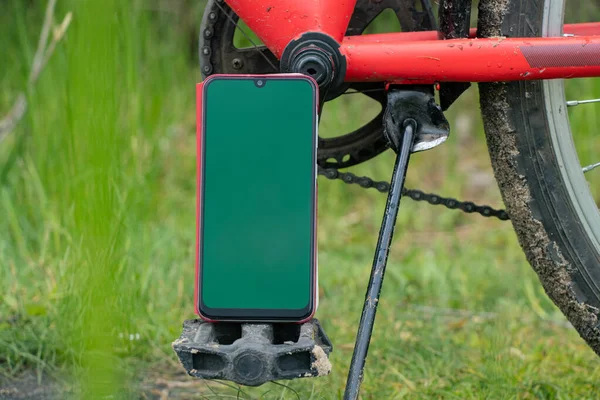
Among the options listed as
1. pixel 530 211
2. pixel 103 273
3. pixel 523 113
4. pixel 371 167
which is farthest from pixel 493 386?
pixel 371 167

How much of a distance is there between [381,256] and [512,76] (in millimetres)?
341

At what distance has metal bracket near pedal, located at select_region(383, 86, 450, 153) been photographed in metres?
1.18

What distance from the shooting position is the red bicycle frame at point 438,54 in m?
1.16

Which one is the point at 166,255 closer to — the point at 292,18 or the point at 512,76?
the point at 292,18

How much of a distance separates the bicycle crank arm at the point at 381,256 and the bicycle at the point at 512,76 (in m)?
0.04

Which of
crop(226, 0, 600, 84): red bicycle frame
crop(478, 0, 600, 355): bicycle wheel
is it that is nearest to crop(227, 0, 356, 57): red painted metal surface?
crop(226, 0, 600, 84): red bicycle frame

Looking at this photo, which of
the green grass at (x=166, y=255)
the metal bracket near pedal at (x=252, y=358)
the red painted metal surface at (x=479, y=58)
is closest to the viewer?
the green grass at (x=166, y=255)

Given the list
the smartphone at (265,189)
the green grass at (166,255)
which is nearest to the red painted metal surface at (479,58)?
the smartphone at (265,189)

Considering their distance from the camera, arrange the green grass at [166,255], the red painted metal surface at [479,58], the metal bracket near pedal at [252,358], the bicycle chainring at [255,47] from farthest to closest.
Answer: the bicycle chainring at [255,47] → the red painted metal surface at [479,58] → the metal bracket near pedal at [252,358] → the green grass at [166,255]

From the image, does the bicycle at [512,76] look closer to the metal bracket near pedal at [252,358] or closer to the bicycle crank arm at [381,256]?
the bicycle crank arm at [381,256]

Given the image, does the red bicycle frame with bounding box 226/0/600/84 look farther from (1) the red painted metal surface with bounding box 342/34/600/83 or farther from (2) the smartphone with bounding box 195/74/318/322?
(2) the smartphone with bounding box 195/74/318/322

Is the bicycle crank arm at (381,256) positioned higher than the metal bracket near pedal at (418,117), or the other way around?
the metal bracket near pedal at (418,117)

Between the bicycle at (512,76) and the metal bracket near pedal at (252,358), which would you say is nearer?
the metal bracket near pedal at (252,358)

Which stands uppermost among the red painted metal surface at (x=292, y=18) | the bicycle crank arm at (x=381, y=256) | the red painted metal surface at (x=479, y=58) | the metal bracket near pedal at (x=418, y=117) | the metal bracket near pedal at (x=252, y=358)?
the red painted metal surface at (x=292, y=18)
